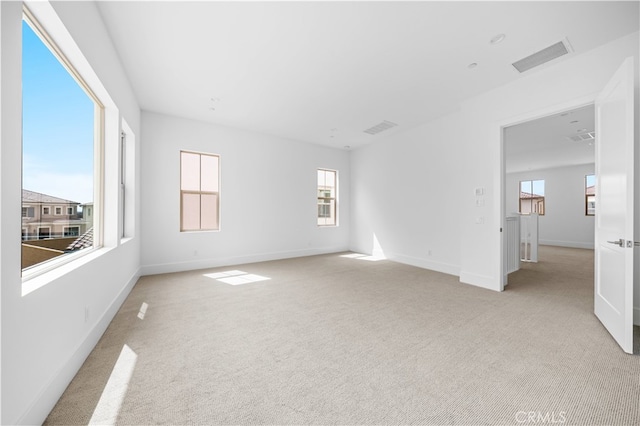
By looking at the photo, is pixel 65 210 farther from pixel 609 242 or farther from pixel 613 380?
pixel 609 242

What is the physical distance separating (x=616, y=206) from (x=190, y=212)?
6.05m

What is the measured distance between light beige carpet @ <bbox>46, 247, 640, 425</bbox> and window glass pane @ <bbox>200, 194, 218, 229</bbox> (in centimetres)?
203

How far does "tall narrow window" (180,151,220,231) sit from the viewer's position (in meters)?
5.23

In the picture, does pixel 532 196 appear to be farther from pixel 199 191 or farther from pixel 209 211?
pixel 199 191

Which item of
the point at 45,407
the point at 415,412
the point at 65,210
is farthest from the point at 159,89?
the point at 415,412

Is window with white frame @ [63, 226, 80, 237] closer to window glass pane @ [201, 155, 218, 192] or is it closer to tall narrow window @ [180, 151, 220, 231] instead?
tall narrow window @ [180, 151, 220, 231]

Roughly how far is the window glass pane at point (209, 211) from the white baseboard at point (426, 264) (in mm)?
4126

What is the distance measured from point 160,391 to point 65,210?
5.46 feet

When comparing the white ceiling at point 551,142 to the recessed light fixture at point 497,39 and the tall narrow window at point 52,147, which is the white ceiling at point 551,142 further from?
the tall narrow window at point 52,147

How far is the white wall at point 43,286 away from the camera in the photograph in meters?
1.19

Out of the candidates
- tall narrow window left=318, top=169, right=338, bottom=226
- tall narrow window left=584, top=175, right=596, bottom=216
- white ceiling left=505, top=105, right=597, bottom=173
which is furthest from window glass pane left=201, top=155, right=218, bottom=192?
tall narrow window left=584, top=175, right=596, bottom=216

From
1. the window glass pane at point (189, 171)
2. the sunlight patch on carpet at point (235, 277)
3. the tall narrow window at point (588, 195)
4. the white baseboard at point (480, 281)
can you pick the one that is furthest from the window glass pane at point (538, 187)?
the window glass pane at point (189, 171)

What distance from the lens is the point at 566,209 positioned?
9.10 meters

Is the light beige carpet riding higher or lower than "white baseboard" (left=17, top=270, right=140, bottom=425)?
lower
